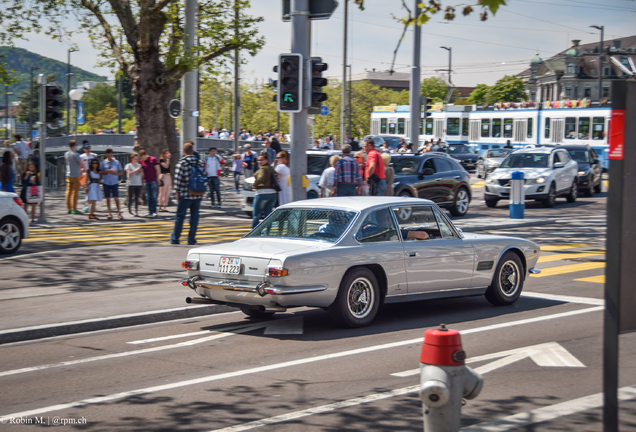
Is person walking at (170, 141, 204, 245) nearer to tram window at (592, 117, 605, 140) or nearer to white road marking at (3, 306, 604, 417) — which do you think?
white road marking at (3, 306, 604, 417)

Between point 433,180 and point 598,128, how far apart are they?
74.4 ft

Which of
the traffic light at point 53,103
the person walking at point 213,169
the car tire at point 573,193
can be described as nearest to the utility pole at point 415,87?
the car tire at point 573,193

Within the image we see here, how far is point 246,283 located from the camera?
789 centimetres

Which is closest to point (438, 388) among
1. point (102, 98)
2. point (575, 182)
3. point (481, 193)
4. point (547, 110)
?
point (575, 182)

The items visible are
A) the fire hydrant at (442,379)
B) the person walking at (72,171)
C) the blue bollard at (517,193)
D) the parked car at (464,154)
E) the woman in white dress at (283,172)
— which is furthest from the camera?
the parked car at (464,154)

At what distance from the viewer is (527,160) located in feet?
84.6

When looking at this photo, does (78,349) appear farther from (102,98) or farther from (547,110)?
(102,98)

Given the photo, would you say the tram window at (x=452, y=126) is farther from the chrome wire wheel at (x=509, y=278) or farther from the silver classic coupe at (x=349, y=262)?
the silver classic coupe at (x=349, y=262)

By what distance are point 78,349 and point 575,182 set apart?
22.7 metres

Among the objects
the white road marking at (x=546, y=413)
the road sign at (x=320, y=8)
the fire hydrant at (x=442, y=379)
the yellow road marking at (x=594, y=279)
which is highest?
the road sign at (x=320, y=8)

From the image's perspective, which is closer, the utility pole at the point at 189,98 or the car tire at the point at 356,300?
the car tire at the point at 356,300

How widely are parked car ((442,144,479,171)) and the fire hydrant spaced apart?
143 ft

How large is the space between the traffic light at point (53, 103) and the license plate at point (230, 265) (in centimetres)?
1242

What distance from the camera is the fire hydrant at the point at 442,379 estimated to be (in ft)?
13.4
